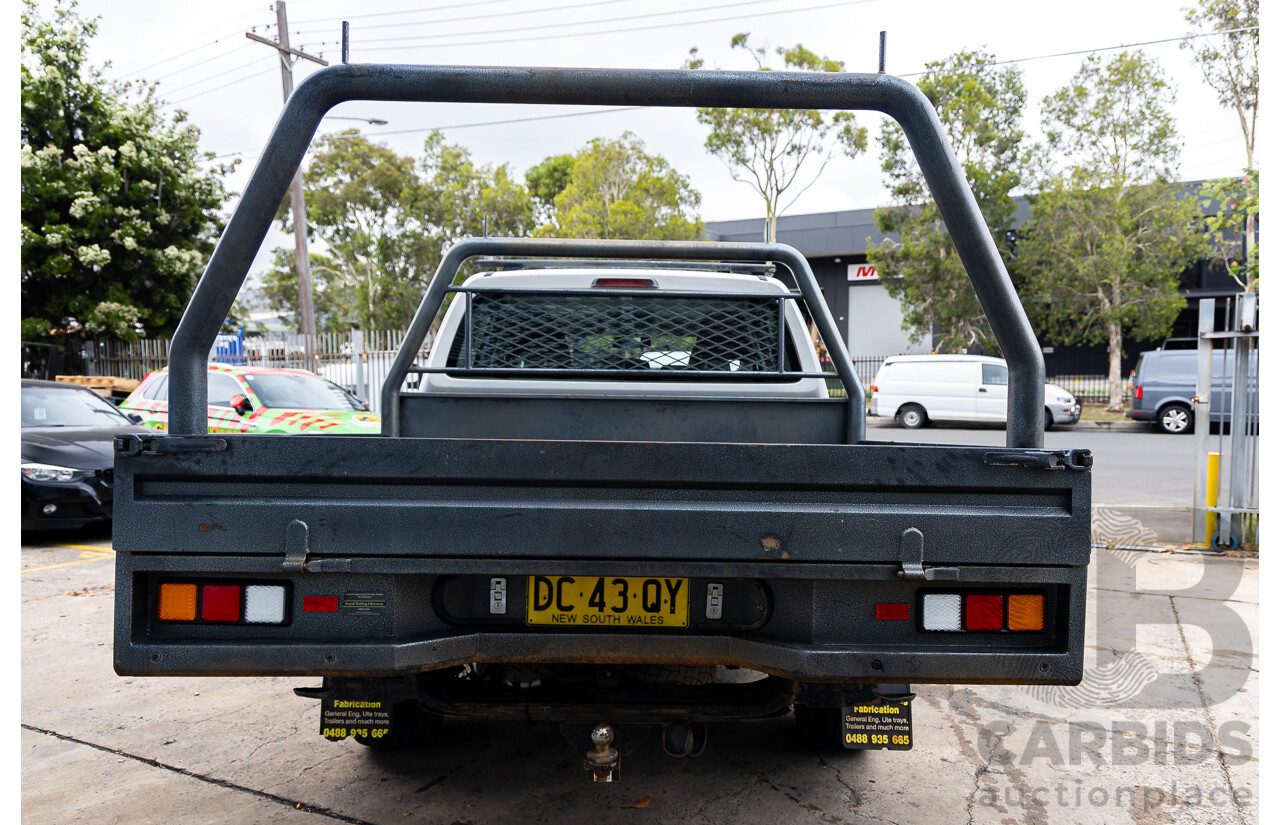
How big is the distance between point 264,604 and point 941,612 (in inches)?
67.8

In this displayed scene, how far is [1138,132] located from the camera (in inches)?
773

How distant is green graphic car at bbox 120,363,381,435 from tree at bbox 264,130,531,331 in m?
22.8

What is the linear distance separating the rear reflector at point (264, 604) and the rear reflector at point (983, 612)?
175cm

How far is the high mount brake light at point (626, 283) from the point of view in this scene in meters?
3.93

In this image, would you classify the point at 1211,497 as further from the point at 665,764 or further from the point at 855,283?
the point at 855,283

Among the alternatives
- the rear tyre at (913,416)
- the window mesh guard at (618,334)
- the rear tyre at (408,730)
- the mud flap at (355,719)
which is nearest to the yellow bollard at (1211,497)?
the window mesh guard at (618,334)

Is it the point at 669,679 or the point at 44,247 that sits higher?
the point at 44,247

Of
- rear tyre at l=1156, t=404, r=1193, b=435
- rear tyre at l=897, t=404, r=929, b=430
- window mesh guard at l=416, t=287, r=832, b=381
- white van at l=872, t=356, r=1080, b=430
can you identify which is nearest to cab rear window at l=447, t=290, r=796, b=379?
window mesh guard at l=416, t=287, r=832, b=381

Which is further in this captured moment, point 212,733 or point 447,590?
point 212,733

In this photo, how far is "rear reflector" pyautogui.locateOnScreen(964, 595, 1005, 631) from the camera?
2127 mm

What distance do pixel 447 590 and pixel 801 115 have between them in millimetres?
21522

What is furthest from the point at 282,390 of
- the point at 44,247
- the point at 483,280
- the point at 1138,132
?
the point at 1138,132

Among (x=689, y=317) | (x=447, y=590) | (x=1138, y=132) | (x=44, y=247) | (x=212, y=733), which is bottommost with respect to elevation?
(x=212, y=733)

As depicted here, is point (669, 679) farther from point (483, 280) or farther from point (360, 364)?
point (360, 364)
